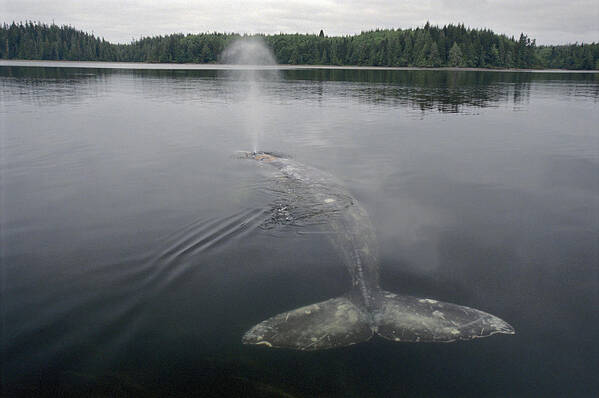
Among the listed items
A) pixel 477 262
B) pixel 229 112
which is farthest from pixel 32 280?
pixel 229 112

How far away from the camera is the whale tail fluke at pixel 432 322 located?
9.02m

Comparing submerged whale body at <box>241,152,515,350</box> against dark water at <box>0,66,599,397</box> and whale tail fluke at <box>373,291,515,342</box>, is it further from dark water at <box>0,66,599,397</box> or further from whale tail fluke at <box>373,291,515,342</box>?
dark water at <box>0,66,599,397</box>

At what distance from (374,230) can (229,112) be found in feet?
112

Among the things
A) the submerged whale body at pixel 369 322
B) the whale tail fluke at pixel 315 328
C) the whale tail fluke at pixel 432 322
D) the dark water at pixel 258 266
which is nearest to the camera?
the dark water at pixel 258 266

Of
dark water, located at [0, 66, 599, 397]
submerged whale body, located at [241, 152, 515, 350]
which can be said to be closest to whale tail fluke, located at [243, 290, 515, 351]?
submerged whale body, located at [241, 152, 515, 350]

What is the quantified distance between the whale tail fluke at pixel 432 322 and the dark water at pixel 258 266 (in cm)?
27

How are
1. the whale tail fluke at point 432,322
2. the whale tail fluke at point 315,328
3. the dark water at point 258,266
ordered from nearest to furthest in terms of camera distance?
1. the dark water at point 258,266
2. the whale tail fluke at point 315,328
3. the whale tail fluke at point 432,322

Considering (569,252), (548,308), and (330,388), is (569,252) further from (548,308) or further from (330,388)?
(330,388)

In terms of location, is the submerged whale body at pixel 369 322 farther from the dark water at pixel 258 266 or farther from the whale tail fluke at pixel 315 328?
the dark water at pixel 258 266

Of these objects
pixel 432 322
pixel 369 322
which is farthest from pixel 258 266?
pixel 432 322

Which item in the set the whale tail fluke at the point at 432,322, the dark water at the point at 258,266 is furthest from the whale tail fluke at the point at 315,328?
the whale tail fluke at the point at 432,322

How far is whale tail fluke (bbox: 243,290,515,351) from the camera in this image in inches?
345

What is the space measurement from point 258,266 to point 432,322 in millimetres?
4918

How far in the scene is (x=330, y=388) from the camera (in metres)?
7.77
